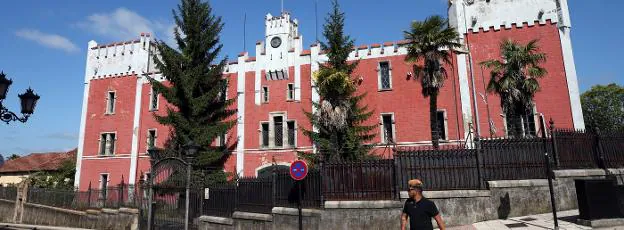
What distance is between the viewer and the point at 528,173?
45.1ft

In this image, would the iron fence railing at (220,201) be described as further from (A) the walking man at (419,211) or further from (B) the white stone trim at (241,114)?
(A) the walking man at (419,211)

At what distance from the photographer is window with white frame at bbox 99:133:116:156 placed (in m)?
29.5

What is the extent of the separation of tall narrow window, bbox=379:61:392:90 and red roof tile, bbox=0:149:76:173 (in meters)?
32.5

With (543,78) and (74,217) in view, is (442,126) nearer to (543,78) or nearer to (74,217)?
(543,78)

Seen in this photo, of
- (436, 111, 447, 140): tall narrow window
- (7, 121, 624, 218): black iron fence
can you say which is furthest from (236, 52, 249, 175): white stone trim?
(436, 111, 447, 140): tall narrow window

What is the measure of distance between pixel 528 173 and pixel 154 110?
953 inches

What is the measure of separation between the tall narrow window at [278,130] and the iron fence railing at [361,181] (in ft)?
41.9

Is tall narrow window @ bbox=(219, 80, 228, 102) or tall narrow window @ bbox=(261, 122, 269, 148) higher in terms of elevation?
tall narrow window @ bbox=(219, 80, 228, 102)

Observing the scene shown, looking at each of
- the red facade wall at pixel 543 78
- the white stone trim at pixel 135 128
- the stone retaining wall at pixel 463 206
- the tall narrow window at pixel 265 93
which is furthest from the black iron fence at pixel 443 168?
the white stone trim at pixel 135 128

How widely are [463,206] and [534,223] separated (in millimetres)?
1995

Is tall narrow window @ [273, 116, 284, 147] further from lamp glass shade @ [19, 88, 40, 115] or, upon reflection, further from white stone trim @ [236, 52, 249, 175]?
lamp glass shade @ [19, 88, 40, 115]

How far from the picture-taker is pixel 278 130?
26.2m

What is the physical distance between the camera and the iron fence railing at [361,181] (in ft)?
42.8

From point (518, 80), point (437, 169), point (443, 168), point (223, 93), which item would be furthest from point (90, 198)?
point (518, 80)
